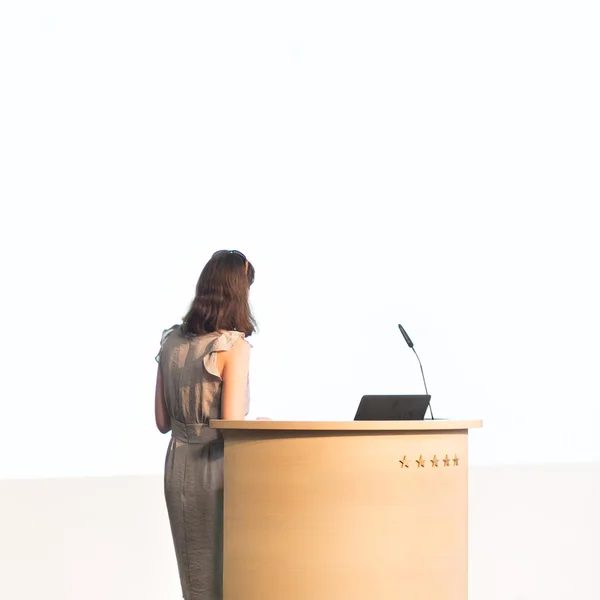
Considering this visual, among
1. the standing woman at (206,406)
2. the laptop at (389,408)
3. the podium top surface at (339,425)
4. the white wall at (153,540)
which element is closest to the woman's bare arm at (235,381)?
the standing woman at (206,406)

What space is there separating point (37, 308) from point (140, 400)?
1.06 m

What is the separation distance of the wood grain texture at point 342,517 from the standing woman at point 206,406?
0.32 metres

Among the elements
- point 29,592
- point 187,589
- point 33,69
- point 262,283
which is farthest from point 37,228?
point 187,589

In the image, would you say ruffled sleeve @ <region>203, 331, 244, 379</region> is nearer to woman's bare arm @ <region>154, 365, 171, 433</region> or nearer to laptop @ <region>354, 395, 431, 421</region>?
woman's bare arm @ <region>154, 365, 171, 433</region>

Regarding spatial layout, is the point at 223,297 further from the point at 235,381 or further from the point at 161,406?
the point at 161,406

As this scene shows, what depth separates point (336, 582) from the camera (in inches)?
102

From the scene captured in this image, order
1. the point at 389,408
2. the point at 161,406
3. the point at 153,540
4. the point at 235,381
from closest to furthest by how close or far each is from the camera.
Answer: the point at 389,408
the point at 235,381
the point at 161,406
the point at 153,540

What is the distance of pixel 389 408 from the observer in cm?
271

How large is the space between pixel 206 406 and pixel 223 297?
313 millimetres

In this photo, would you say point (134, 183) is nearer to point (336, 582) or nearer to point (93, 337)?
point (93, 337)

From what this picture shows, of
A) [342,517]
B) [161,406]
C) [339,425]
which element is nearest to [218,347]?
[161,406]

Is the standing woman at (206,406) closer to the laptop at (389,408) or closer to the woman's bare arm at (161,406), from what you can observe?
the woman's bare arm at (161,406)

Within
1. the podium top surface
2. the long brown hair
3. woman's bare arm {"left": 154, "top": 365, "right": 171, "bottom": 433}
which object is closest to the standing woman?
the long brown hair

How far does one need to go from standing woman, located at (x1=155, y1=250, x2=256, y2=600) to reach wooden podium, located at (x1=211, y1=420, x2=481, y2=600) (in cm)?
32
